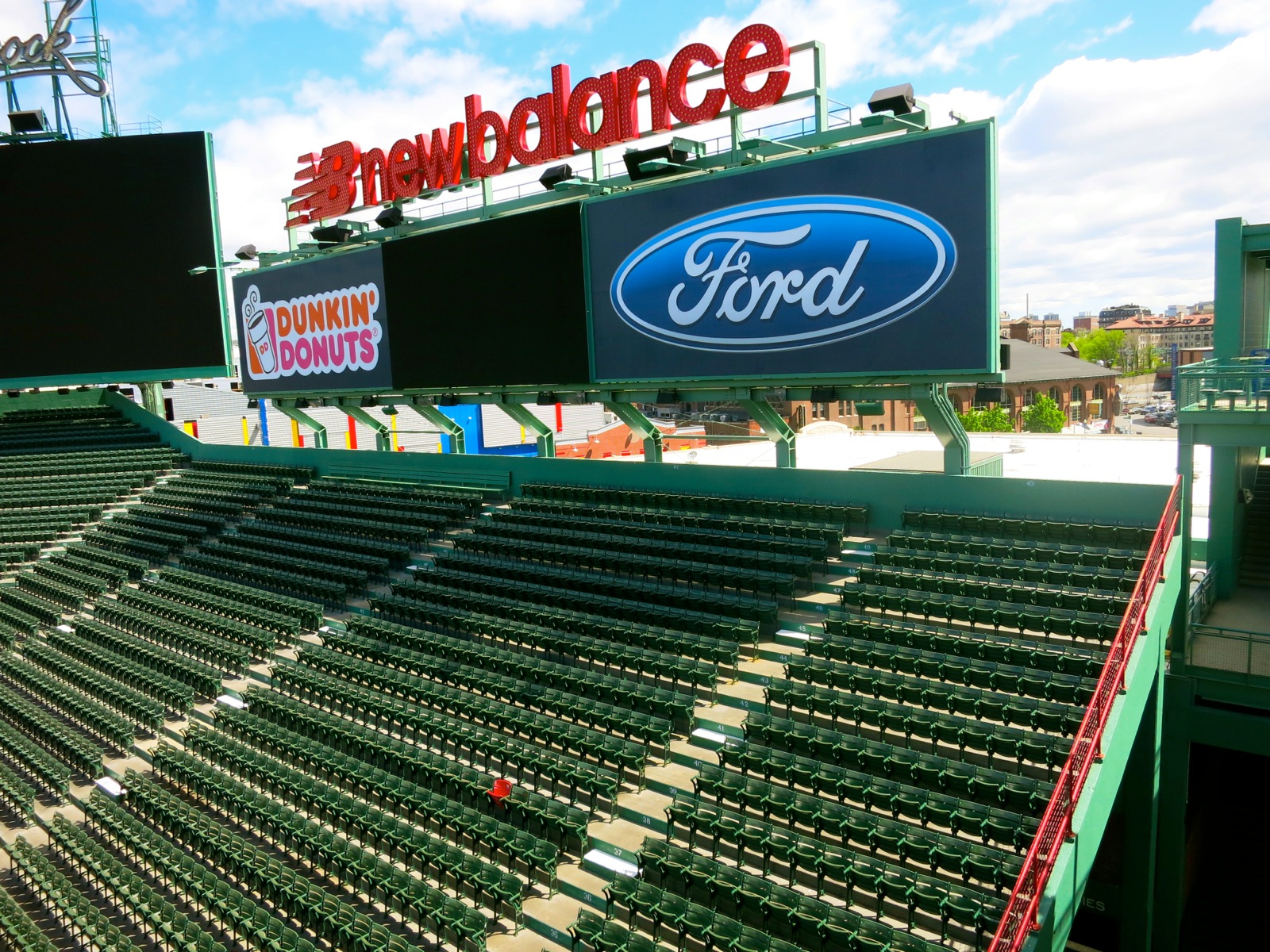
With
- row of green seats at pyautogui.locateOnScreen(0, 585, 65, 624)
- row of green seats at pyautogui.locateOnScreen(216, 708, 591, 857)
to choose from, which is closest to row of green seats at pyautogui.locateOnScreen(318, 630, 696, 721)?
row of green seats at pyautogui.locateOnScreen(216, 708, 591, 857)

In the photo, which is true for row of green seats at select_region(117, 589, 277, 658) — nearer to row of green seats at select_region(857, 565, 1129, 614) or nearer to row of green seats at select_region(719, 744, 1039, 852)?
row of green seats at select_region(719, 744, 1039, 852)

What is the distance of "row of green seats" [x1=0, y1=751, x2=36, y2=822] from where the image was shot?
1399 cm

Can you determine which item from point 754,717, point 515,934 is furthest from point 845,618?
point 515,934

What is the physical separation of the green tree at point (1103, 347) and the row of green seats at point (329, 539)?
123577 millimetres

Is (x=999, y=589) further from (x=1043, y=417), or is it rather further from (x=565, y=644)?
(x=1043, y=417)

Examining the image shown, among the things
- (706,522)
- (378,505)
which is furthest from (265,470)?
(706,522)

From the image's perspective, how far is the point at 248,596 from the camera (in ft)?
69.2

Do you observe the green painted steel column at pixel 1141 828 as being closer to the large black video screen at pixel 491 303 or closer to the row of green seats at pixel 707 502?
the row of green seats at pixel 707 502

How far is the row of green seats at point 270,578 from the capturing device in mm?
20266

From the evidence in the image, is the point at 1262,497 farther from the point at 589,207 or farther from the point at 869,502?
the point at 589,207

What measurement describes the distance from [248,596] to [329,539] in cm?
323

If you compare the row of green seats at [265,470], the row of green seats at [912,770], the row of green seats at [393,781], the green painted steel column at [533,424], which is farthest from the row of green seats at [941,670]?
the row of green seats at [265,470]

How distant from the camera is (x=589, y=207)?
21.1 metres

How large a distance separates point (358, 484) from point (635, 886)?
21.6m
